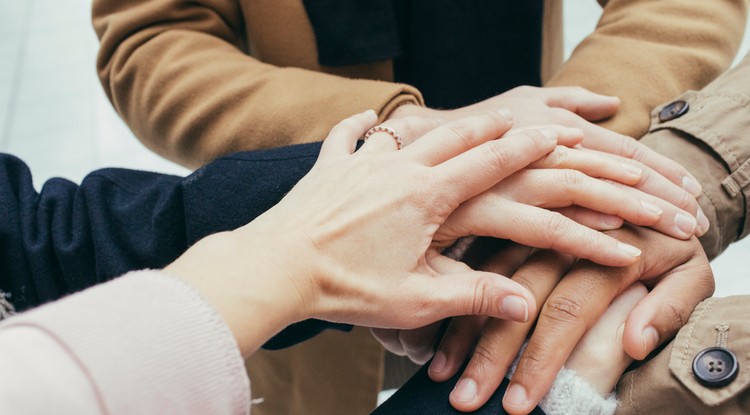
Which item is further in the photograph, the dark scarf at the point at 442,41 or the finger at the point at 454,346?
the dark scarf at the point at 442,41

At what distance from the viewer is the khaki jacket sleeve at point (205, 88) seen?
890 mm

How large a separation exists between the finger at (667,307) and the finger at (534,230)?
0.05m

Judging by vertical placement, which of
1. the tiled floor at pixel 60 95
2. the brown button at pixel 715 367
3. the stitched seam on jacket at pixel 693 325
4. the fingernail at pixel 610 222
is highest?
the fingernail at pixel 610 222

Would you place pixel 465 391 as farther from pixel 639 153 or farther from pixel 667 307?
pixel 639 153

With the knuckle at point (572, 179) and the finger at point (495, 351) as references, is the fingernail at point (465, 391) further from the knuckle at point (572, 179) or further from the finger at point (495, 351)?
the knuckle at point (572, 179)

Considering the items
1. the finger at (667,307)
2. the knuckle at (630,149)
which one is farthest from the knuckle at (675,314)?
the knuckle at (630,149)

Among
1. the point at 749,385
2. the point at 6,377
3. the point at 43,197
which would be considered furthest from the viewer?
the point at 43,197

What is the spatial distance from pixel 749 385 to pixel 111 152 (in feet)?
6.68

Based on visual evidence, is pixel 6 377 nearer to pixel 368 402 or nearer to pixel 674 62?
pixel 368 402

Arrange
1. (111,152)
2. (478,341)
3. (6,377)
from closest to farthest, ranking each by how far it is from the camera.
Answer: (6,377), (478,341), (111,152)

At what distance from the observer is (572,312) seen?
0.66 metres

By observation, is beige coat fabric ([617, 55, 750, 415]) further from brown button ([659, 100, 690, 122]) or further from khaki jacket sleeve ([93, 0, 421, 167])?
khaki jacket sleeve ([93, 0, 421, 167])

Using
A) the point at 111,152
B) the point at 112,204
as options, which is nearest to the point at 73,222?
the point at 112,204

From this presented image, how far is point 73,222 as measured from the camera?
0.78 metres
